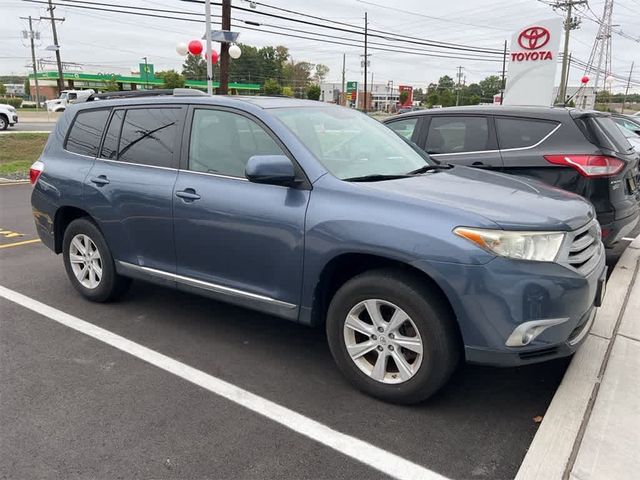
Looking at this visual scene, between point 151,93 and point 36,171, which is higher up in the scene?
point 151,93

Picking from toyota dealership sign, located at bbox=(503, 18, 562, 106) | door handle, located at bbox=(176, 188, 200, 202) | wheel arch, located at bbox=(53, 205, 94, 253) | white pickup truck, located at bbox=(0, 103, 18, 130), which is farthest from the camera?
white pickup truck, located at bbox=(0, 103, 18, 130)

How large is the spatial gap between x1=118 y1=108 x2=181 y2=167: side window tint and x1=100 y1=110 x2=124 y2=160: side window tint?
2.5 inches

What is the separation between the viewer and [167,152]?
13.1 ft

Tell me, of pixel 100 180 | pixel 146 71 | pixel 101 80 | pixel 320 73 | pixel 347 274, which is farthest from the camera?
pixel 320 73

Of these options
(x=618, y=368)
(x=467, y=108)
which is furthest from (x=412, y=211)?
(x=467, y=108)

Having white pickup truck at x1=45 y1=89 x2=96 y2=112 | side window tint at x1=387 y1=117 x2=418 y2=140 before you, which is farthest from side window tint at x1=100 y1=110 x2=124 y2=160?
side window tint at x1=387 y1=117 x2=418 y2=140

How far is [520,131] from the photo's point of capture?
17.9ft

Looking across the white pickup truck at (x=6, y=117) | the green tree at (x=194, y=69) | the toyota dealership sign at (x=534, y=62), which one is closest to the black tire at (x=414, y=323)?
the toyota dealership sign at (x=534, y=62)

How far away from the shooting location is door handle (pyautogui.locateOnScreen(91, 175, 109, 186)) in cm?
429

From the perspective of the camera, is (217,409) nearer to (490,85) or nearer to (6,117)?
(6,117)

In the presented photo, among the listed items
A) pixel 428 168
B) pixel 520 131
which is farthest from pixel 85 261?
Answer: pixel 520 131

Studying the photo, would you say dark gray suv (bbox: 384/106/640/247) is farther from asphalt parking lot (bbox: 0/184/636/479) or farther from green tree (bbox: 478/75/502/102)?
green tree (bbox: 478/75/502/102)

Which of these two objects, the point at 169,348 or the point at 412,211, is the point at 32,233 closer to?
the point at 169,348

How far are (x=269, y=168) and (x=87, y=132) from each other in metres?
2.36
